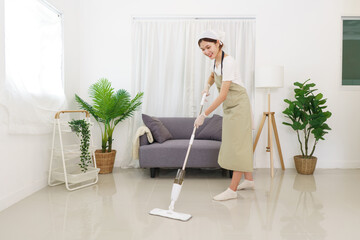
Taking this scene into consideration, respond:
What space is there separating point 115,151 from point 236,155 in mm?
1883

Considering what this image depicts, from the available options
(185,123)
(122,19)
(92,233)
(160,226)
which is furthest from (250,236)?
(122,19)

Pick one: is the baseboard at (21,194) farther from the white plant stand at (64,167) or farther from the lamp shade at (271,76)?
the lamp shade at (271,76)

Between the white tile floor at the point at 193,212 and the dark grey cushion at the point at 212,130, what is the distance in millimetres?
626

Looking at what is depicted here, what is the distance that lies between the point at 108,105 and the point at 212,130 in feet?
4.52

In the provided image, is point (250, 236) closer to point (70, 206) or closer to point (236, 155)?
point (236, 155)

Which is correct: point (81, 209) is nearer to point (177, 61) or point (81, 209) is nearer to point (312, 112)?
point (177, 61)

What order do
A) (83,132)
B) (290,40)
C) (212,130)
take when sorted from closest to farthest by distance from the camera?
(83,132) → (212,130) → (290,40)

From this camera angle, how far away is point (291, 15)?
4.12 metres

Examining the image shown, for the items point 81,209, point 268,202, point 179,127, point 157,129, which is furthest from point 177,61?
point 81,209

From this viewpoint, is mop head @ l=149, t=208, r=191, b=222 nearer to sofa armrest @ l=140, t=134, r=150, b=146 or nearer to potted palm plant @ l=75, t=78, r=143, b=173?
sofa armrest @ l=140, t=134, r=150, b=146

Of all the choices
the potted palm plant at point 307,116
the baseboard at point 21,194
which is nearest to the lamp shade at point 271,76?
the potted palm plant at point 307,116

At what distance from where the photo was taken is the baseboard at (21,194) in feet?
7.97

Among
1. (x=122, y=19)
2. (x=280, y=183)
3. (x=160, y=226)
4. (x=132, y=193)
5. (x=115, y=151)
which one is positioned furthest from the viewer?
(x=122, y=19)

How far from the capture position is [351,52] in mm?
4207
